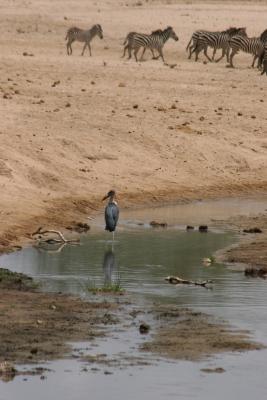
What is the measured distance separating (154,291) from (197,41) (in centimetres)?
2029

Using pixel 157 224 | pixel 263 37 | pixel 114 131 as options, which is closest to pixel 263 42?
pixel 263 37

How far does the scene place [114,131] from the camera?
26109 millimetres

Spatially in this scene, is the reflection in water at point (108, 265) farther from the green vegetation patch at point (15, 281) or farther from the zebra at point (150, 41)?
the zebra at point (150, 41)

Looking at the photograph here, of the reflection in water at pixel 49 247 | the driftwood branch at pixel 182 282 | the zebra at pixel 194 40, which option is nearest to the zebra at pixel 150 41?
the zebra at pixel 194 40

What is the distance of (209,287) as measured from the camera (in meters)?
16.8

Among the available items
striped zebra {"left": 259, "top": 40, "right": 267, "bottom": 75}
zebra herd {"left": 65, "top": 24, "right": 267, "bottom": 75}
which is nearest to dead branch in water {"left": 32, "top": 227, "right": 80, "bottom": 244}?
striped zebra {"left": 259, "top": 40, "right": 267, "bottom": 75}

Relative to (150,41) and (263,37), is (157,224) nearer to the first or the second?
(150,41)

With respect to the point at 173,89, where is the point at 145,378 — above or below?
below

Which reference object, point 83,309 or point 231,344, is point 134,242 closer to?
point 83,309

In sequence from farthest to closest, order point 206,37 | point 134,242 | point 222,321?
point 206,37, point 134,242, point 222,321

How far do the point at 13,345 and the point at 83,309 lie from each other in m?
1.74

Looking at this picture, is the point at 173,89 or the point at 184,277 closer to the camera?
the point at 184,277

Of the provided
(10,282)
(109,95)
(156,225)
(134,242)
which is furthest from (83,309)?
(109,95)

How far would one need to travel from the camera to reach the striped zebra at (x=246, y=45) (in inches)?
1427
